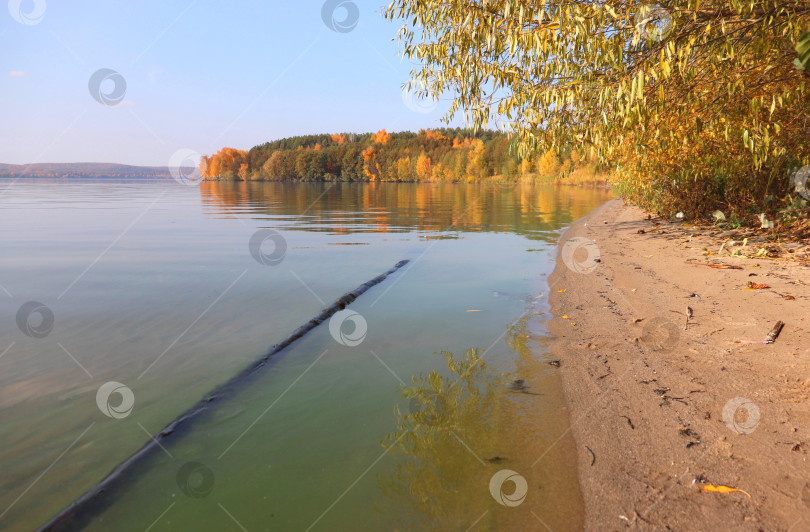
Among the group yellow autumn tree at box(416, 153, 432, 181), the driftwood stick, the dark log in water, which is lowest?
the driftwood stick

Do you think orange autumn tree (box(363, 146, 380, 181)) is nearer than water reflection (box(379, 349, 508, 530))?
No

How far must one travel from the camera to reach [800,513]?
2.98 meters

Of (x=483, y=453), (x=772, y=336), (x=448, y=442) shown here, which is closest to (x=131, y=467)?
(x=448, y=442)

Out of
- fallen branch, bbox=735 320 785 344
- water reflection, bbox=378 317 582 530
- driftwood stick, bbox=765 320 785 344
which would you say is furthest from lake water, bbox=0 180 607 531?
driftwood stick, bbox=765 320 785 344

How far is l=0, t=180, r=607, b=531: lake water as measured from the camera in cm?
338

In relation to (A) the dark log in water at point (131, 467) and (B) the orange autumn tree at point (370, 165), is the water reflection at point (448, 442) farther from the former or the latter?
(B) the orange autumn tree at point (370, 165)

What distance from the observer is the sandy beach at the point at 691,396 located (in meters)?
3.21

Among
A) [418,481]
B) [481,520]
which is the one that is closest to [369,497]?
[418,481]

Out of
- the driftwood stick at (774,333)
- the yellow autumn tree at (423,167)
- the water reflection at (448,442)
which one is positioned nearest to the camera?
the water reflection at (448,442)

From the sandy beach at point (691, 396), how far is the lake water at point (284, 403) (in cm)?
39

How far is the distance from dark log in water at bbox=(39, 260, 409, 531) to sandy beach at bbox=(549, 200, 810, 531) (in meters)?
3.52

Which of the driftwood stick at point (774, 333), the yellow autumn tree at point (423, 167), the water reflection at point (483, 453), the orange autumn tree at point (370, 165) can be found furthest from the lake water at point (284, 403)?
the orange autumn tree at point (370, 165)

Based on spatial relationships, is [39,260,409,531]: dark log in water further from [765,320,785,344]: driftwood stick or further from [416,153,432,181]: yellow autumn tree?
[416,153,432,181]: yellow autumn tree

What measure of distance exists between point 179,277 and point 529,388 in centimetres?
874
